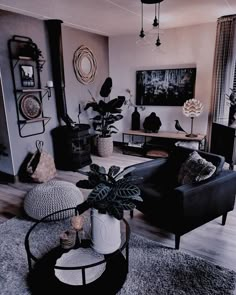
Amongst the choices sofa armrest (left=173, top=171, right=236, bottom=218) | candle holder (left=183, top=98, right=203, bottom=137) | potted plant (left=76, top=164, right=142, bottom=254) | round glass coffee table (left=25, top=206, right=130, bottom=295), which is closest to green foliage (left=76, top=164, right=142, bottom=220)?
potted plant (left=76, top=164, right=142, bottom=254)

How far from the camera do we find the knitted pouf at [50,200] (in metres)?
2.63

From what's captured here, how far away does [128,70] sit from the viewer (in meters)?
5.41

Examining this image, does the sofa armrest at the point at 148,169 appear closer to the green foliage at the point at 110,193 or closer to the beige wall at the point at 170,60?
the green foliage at the point at 110,193

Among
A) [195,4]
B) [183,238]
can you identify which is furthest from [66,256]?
[195,4]

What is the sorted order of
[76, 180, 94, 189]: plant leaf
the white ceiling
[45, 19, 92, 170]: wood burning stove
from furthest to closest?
[45, 19, 92, 170]: wood burning stove, the white ceiling, [76, 180, 94, 189]: plant leaf

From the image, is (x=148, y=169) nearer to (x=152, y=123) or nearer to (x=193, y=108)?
(x=193, y=108)

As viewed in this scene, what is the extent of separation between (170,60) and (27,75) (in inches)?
109

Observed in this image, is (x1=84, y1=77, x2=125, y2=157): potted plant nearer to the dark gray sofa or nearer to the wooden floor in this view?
the wooden floor

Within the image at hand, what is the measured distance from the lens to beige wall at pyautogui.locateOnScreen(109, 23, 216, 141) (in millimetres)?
4500

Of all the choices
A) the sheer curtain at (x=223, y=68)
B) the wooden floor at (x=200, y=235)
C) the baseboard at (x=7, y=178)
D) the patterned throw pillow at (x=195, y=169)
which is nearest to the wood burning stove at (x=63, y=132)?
the baseboard at (x=7, y=178)

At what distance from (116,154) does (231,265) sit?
347cm

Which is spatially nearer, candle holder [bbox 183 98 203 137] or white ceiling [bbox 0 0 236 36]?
white ceiling [bbox 0 0 236 36]

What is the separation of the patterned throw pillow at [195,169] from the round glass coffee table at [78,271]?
0.84 m

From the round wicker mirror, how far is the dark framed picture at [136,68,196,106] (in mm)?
982
